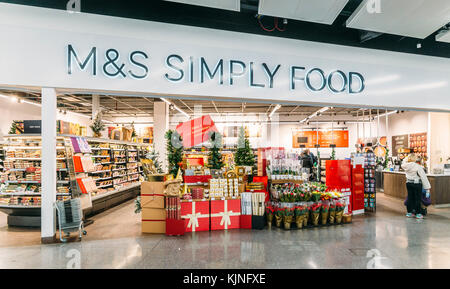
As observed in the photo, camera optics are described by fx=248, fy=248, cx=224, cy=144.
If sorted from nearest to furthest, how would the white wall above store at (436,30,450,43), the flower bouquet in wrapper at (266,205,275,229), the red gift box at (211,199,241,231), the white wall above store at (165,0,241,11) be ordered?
the white wall above store at (165,0,241,11) → the red gift box at (211,199,241,231) → the flower bouquet in wrapper at (266,205,275,229) → the white wall above store at (436,30,450,43)

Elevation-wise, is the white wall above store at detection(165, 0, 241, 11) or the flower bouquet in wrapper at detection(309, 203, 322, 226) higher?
the white wall above store at detection(165, 0, 241, 11)

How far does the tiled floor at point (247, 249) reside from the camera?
11.2ft

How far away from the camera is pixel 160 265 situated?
3367 millimetres

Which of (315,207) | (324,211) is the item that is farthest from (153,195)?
(324,211)

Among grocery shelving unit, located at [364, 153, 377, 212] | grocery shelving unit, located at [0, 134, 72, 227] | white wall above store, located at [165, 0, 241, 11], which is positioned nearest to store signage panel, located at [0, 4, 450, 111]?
white wall above store, located at [165, 0, 241, 11]

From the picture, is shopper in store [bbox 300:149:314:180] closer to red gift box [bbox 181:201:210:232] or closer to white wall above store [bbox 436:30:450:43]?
white wall above store [bbox 436:30:450:43]

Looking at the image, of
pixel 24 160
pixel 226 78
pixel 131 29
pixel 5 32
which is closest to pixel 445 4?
pixel 226 78

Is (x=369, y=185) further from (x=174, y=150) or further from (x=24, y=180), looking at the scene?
(x=24, y=180)

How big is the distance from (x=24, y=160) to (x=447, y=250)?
8.37 meters

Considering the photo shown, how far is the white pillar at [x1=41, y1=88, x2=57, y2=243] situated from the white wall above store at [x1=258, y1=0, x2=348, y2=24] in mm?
3993

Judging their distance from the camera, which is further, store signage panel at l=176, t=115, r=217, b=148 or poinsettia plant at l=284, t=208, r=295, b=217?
store signage panel at l=176, t=115, r=217, b=148

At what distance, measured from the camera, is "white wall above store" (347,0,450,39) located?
4188mm

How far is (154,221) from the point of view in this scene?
4824 mm
